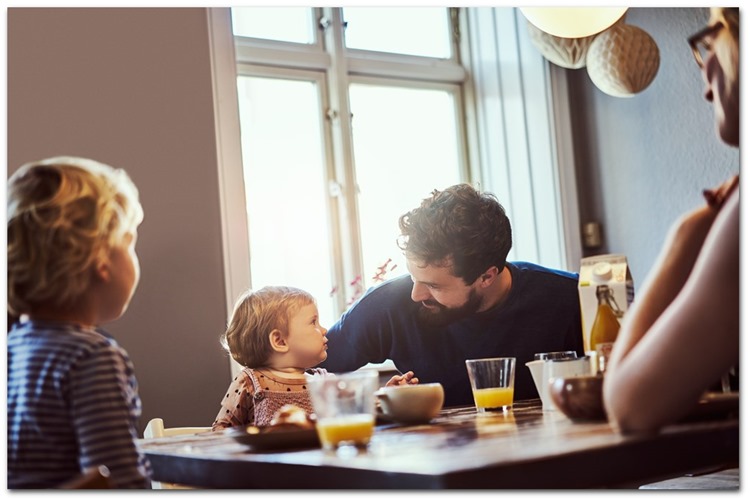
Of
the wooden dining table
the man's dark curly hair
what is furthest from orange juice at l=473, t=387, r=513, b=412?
the man's dark curly hair

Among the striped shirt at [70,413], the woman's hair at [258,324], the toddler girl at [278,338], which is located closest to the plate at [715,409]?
the striped shirt at [70,413]

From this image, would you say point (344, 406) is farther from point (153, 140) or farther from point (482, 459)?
point (153, 140)

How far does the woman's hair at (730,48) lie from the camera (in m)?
1.14

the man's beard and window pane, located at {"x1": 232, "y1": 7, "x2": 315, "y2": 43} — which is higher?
window pane, located at {"x1": 232, "y1": 7, "x2": 315, "y2": 43}

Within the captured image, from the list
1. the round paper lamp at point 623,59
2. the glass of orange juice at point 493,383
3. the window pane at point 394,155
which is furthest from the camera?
the window pane at point 394,155

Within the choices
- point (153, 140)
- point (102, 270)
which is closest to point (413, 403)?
point (102, 270)

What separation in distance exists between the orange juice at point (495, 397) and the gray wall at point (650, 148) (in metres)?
1.92

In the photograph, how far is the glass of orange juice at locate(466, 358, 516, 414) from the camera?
5.09 feet

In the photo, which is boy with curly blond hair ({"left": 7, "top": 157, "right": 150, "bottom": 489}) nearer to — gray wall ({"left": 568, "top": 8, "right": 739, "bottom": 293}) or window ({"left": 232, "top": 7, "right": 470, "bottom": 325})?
window ({"left": 232, "top": 7, "right": 470, "bottom": 325})

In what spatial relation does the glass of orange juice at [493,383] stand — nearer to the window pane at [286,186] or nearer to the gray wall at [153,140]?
the gray wall at [153,140]

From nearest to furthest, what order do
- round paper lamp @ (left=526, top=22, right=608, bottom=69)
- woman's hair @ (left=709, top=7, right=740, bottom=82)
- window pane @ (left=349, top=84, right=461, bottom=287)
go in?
woman's hair @ (left=709, top=7, right=740, bottom=82), round paper lamp @ (left=526, top=22, right=608, bottom=69), window pane @ (left=349, top=84, right=461, bottom=287)

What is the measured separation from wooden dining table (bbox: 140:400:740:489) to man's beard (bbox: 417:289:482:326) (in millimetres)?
912

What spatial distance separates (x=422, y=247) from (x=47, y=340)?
1211mm

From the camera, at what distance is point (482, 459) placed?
90 cm
